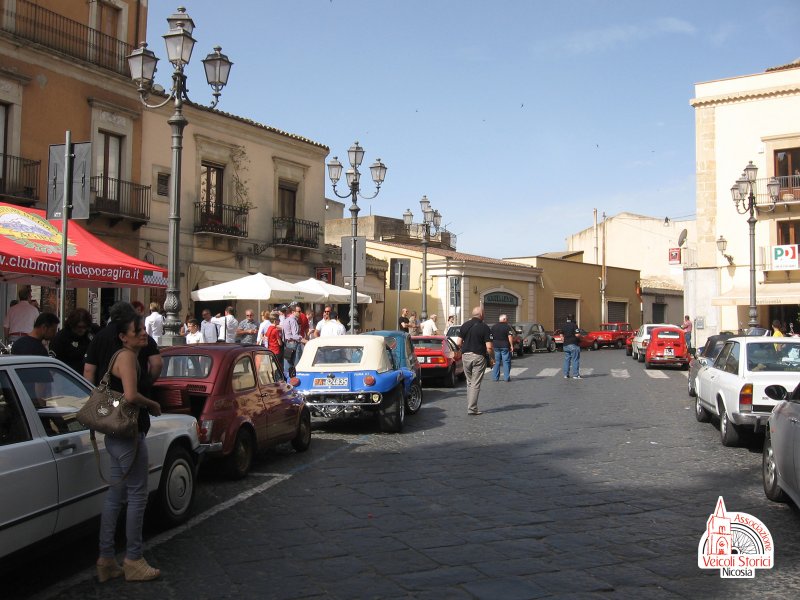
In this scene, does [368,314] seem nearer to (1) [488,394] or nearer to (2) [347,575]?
(1) [488,394]

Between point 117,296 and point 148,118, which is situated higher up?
point 148,118

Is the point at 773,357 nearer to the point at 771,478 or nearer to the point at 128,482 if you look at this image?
the point at 771,478

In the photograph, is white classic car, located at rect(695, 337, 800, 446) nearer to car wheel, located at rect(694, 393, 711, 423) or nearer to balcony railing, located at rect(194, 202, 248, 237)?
car wheel, located at rect(694, 393, 711, 423)

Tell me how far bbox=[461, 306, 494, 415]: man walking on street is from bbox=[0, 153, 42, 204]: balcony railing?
35.9 feet

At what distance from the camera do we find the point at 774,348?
1017cm

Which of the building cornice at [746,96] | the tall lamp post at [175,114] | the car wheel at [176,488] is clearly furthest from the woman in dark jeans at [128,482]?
the building cornice at [746,96]

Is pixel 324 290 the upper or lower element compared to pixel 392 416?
upper

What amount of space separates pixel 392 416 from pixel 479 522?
4.89 metres

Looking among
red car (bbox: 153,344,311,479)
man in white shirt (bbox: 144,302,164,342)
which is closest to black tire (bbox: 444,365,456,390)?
man in white shirt (bbox: 144,302,164,342)

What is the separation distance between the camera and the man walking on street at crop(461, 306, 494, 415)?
1317cm

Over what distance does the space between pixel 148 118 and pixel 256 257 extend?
6.00 meters

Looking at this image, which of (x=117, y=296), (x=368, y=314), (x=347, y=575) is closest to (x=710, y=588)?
(x=347, y=575)

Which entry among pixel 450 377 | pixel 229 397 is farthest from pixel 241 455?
pixel 450 377

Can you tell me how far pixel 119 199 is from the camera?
67.8 ft
